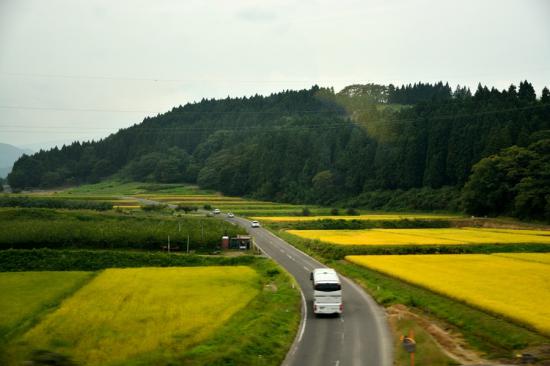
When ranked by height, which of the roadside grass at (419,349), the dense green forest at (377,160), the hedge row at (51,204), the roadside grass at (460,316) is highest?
the dense green forest at (377,160)

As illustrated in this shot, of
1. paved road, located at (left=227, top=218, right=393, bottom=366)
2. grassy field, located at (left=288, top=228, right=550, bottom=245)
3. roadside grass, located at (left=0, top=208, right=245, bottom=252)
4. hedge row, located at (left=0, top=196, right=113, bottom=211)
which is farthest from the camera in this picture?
hedge row, located at (left=0, top=196, right=113, bottom=211)

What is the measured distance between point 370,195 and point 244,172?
135ft

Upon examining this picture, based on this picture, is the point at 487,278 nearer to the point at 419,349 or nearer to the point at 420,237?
the point at 419,349

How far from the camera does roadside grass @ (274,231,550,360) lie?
20.8 m

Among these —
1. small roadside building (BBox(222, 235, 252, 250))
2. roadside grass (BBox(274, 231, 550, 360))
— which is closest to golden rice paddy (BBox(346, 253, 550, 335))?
roadside grass (BBox(274, 231, 550, 360))

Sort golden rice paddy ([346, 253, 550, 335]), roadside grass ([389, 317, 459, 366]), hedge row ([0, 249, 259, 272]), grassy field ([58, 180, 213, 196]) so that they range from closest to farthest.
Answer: roadside grass ([389, 317, 459, 366]) → golden rice paddy ([346, 253, 550, 335]) → hedge row ([0, 249, 259, 272]) → grassy field ([58, 180, 213, 196])

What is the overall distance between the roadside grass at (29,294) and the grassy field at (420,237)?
2506 cm

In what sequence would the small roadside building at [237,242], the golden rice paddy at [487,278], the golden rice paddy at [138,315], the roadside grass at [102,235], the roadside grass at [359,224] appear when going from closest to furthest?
the golden rice paddy at [138,315] < the golden rice paddy at [487,278] < the roadside grass at [102,235] < the small roadside building at [237,242] < the roadside grass at [359,224]

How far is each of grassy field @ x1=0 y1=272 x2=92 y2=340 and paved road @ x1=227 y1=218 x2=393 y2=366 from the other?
13056mm

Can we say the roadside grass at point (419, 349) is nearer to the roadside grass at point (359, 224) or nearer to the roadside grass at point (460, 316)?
the roadside grass at point (460, 316)

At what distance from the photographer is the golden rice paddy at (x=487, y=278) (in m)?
25.0

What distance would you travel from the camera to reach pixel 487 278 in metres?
33.6

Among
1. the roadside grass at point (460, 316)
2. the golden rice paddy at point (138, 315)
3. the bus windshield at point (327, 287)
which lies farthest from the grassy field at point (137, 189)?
the bus windshield at point (327, 287)

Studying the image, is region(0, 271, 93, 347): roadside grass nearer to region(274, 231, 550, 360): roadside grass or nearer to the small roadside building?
the small roadside building
